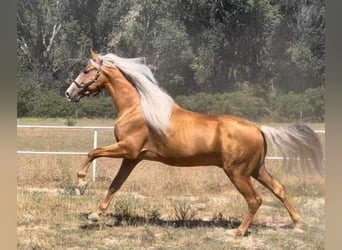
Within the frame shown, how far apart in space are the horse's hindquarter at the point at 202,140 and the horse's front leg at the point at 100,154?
127mm

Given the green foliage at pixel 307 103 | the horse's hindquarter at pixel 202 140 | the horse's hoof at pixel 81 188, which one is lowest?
the horse's hoof at pixel 81 188

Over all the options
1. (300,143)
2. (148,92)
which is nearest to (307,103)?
(300,143)

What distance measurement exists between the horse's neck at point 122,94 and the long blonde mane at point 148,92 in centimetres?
3

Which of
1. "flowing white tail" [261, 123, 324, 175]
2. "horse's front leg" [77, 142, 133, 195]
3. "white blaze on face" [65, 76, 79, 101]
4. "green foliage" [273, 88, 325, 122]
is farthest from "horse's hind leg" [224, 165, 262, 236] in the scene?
"white blaze on face" [65, 76, 79, 101]

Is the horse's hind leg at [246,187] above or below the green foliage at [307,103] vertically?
below

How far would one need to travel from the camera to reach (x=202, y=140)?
16.0 feet

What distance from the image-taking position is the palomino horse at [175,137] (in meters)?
4.87

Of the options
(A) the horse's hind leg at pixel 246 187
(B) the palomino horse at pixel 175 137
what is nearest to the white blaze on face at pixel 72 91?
(B) the palomino horse at pixel 175 137

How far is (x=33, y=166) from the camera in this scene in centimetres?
492

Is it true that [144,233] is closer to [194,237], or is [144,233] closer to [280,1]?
[194,237]

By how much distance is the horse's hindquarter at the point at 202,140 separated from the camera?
4863mm

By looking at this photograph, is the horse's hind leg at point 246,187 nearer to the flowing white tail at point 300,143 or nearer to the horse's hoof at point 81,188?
the flowing white tail at point 300,143

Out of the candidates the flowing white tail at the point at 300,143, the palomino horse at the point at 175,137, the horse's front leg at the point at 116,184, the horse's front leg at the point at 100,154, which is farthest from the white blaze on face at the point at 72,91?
the flowing white tail at the point at 300,143

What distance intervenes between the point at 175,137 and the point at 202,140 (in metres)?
0.13
